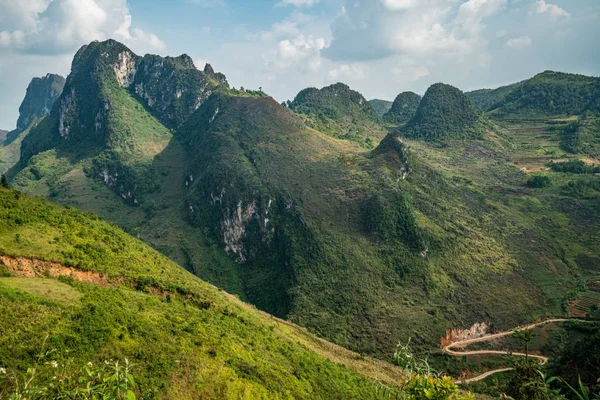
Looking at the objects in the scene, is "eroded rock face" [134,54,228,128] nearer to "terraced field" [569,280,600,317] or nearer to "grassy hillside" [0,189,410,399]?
"grassy hillside" [0,189,410,399]

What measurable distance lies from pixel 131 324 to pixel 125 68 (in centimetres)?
18995

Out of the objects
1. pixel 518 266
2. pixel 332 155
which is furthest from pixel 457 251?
pixel 332 155

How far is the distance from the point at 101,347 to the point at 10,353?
18.3 feet

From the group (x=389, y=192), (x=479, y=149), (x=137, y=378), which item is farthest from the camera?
(x=479, y=149)

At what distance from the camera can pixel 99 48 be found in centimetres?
18612

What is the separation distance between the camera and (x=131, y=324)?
32.2 m

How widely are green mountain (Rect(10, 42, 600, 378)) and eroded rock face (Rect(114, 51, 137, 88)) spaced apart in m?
20.6

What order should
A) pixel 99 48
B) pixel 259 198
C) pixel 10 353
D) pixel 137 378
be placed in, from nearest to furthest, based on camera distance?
pixel 10 353, pixel 137 378, pixel 259 198, pixel 99 48

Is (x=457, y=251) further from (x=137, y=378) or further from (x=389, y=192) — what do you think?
(x=137, y=378)

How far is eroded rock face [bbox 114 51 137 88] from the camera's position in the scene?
189 m

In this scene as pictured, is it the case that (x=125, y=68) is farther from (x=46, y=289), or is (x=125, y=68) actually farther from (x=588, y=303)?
(x=588, y=303)

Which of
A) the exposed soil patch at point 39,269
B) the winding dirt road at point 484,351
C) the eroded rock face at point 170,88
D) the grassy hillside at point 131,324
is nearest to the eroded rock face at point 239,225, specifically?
the grassy hillside at point 131,324

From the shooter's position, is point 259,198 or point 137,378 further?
point 259,198

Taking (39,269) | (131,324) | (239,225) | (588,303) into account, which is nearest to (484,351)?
(588,303)
